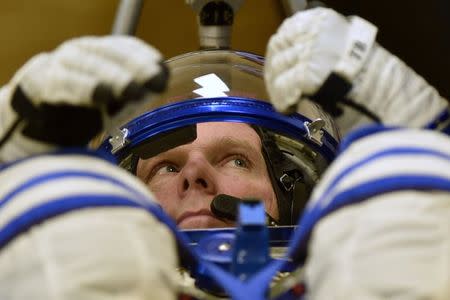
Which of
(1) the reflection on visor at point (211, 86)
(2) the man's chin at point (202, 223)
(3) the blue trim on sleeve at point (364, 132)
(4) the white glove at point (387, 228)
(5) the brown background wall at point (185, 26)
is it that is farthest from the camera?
(5) the brown background wall at point (185, 26)

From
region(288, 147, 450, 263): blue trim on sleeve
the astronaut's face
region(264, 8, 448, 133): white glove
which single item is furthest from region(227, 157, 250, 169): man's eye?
region(288, 147, 450, 263): blue trim on sleeve

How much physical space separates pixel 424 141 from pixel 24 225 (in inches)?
11.0

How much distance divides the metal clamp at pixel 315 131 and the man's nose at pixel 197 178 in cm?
14

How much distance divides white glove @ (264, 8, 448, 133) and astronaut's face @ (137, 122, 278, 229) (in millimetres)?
342

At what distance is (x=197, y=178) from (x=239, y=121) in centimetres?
10

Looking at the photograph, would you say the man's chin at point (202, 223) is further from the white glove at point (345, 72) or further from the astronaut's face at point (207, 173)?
the white glove at point (345, 72)

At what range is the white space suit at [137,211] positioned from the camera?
1.53 ft

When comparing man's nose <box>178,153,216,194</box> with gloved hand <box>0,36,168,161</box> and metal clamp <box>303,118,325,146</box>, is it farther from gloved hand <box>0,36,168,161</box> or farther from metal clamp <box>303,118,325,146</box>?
gloved hand <box>0,36,168,161</box>

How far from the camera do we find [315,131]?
105 cm

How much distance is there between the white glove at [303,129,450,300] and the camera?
46cm

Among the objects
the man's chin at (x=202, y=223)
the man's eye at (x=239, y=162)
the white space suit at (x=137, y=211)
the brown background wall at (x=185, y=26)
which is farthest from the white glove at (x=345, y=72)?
the brown background wall at (x=185, y=26)

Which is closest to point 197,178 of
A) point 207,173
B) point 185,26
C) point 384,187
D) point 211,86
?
point 207,173

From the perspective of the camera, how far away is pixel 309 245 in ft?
1.82

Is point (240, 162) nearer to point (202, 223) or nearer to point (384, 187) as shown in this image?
point (202, 223)
